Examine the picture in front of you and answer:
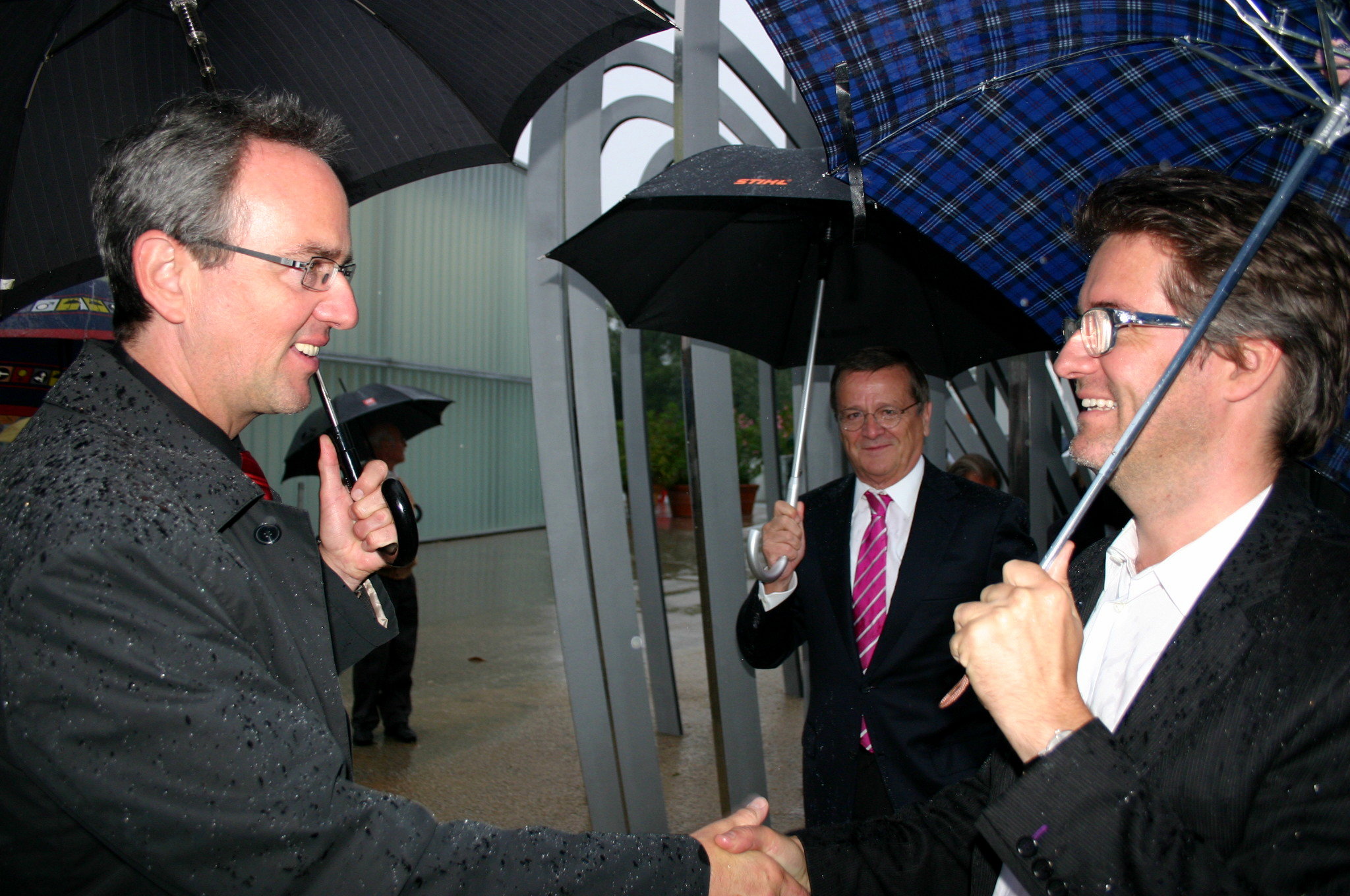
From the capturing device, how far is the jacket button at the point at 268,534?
1594mm

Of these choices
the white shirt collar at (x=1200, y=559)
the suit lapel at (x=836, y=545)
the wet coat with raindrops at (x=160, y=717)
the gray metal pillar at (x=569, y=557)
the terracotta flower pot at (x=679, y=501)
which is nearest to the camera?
the wet coat with raindrops at (x=160, y=717)

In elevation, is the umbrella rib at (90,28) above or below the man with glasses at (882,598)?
above

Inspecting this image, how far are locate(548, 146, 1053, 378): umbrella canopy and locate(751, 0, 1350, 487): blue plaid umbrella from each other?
680 mm

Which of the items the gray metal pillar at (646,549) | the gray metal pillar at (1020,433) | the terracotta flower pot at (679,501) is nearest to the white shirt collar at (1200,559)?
the gray metal pillar at (646,549)

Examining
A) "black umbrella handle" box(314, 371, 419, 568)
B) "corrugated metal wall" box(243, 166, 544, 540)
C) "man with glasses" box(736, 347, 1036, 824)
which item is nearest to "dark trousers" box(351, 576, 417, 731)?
"man with glasses" box(736, 347, 1036, 824)

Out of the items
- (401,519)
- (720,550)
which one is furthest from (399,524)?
(720,550)

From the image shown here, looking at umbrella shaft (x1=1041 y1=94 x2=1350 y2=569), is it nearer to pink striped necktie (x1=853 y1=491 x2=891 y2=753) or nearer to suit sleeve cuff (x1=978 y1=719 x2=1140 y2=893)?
suit sleeve cuff (x1=978 y1=719 x2=1140 y2=893)

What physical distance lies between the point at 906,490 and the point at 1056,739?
1936 mm

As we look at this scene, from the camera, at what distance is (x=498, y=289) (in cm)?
2028

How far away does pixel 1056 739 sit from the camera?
1.29 metres

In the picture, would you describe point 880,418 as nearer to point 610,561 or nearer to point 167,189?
point 610,561

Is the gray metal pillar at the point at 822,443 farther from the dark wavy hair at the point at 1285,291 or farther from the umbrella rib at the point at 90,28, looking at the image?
the umbrella rib at the point at 90,28

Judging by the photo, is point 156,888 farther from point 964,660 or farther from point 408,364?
point 408,364

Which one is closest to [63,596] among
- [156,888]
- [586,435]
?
[156,888]
